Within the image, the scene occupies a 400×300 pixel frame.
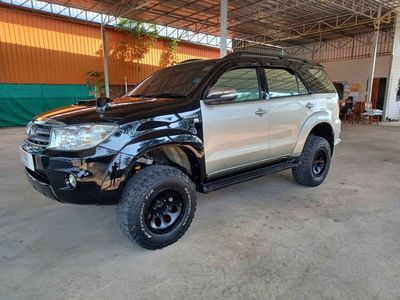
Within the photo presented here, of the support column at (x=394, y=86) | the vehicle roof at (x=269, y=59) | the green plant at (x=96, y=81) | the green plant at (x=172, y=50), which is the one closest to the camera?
the vehicle roof at (x=269, y=59)

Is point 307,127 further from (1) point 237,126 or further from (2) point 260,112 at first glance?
(1) point 237,126

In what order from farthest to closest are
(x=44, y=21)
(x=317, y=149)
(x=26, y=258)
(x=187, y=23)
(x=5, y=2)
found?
(x=187, y=23) < (x=44, y=21) < (x=5, y=2) < (x=317, y=149) < (x=26, y=258)

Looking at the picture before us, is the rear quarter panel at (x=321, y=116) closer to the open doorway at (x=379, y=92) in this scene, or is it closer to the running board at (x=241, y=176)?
the running board at (x=241, y=176)

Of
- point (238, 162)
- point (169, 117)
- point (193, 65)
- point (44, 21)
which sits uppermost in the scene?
point (44, 21)

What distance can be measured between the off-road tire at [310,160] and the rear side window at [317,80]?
2.19ft

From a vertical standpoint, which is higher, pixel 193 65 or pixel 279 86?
pixel 193 65

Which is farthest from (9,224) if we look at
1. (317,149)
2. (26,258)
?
(317,149)

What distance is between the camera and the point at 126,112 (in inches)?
91.4

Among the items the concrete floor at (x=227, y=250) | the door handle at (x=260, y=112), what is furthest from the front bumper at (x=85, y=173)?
the door handle at (x=260, y=112)

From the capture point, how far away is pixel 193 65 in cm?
320

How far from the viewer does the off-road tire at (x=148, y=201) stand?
7.57 ft

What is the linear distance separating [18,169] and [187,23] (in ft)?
43.0

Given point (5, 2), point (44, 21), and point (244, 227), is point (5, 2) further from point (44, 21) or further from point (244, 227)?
point (244, 227)

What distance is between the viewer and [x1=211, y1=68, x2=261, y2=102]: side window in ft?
9.49
